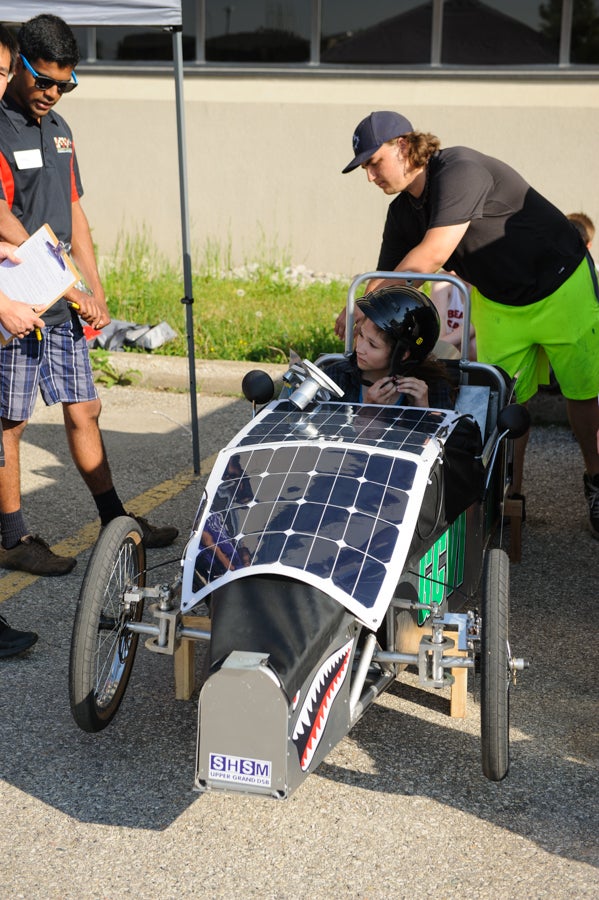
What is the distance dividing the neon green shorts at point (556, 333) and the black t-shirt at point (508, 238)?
0.05 meters

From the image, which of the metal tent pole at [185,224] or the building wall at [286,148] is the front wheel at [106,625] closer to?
the metal tent pole at [185,224]

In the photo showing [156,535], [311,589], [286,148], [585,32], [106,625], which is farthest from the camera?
[286,148]

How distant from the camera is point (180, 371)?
Result: 7520 millimetres

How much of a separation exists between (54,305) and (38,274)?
13.1 inches

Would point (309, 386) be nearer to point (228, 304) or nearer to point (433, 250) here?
point (433, 250)

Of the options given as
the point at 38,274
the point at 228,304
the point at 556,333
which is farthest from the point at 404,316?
the point at 228,304

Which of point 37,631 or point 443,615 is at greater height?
point 443,615

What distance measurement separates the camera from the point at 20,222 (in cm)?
442

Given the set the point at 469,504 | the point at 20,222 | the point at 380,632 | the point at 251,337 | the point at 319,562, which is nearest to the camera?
the point at 319,562

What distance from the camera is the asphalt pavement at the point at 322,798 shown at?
9.18ft

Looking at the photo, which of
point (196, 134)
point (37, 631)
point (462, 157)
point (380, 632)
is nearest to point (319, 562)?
point (380, 632)

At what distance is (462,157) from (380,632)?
2082mm

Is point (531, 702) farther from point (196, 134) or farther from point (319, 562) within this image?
point (196, 134)

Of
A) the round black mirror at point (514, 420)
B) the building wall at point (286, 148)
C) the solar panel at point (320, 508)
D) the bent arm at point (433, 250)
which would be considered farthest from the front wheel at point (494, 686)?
the building wall at point (286, 148)
